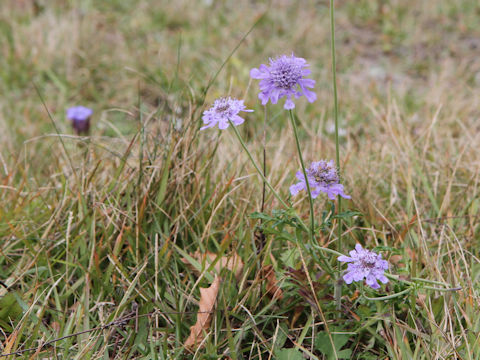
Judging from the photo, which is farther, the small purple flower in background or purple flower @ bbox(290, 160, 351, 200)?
the small purple flower in background

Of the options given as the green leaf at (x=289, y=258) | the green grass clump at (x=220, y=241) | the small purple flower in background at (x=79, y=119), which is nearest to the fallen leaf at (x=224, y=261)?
the green grass clump at (x=220, y=241)

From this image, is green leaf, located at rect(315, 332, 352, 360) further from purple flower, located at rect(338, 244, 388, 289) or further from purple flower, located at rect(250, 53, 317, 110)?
purple flower, located at rect(250, 53, 317, 110)

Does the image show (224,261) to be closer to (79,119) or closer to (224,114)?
(224,114)

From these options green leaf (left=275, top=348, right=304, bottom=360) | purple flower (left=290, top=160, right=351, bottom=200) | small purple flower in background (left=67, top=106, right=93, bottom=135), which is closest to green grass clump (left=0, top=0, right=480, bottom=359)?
green leaf (left=275, top=348, right=304, bottom=360)

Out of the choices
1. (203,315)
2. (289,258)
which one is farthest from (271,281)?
(203,315)

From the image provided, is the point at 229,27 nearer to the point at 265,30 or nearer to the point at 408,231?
the point at 265,30

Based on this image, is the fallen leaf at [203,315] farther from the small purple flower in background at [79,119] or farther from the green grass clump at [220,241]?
the small purple flower in background at [79,119]
